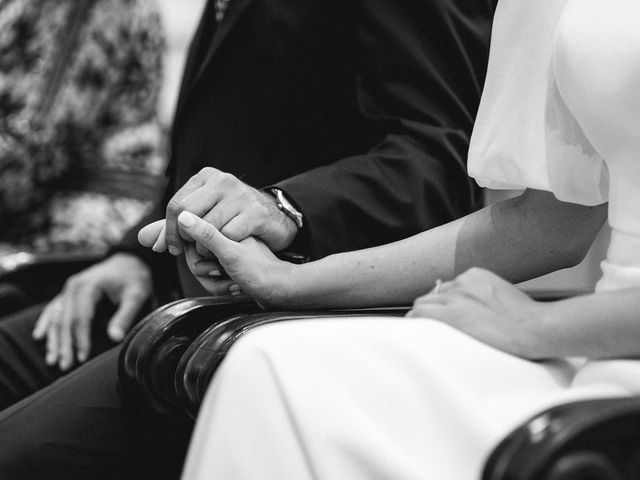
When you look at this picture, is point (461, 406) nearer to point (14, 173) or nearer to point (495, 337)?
point (495, 337)

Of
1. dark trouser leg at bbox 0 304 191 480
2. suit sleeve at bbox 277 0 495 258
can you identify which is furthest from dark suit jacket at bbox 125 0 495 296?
dark trouser leg at bbox 0 304 191 480

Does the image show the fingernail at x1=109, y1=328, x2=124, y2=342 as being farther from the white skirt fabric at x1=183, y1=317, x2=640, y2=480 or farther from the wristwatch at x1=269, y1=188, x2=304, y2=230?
the white skirt fabric at x1=183, y1=317, x2=640, y2=480

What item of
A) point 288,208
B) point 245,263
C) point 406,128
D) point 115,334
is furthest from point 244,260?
point 115,334

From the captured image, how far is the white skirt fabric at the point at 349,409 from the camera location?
0.72 meters

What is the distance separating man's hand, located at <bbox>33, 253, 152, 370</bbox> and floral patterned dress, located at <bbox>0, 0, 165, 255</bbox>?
69cm

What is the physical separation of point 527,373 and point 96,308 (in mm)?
951

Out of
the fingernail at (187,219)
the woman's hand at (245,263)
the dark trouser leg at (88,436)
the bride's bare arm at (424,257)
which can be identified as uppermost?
the fingernail at (187,219)

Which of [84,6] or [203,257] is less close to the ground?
[84,6]

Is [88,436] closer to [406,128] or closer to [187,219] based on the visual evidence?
[187,219]

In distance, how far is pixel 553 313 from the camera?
0.83m

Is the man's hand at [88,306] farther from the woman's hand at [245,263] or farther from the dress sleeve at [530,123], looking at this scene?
the dress sleeve at [530,123]

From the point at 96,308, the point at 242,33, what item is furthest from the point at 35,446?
the point at 242,33

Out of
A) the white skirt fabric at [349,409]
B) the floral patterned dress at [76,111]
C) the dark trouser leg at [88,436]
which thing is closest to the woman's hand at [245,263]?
the dark trouser leg at [88,436]

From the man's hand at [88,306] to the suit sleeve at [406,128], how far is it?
1.57 ft
